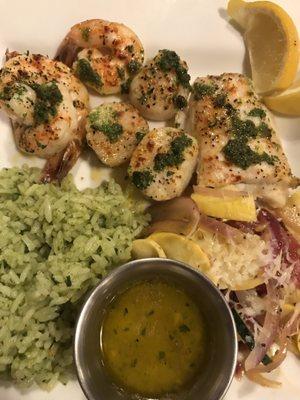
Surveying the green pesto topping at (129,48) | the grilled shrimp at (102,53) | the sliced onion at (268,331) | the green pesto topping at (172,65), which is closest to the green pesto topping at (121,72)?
the grilled shrimp at (102,53)

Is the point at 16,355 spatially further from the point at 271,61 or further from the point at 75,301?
the point at 271,61

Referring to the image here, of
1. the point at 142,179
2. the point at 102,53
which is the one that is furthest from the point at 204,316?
the point at 102,53

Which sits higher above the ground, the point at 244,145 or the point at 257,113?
the point at 257,113

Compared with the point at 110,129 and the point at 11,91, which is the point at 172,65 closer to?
the point at 110,129

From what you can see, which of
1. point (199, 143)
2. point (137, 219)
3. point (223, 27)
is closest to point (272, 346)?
point (137, 219)

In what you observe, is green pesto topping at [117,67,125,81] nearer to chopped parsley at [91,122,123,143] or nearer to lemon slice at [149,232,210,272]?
chopped parsley at [91,122,123,143]

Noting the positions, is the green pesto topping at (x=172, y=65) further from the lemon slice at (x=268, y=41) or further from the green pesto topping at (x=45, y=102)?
the green pesto topping at (x=45, y=102)
